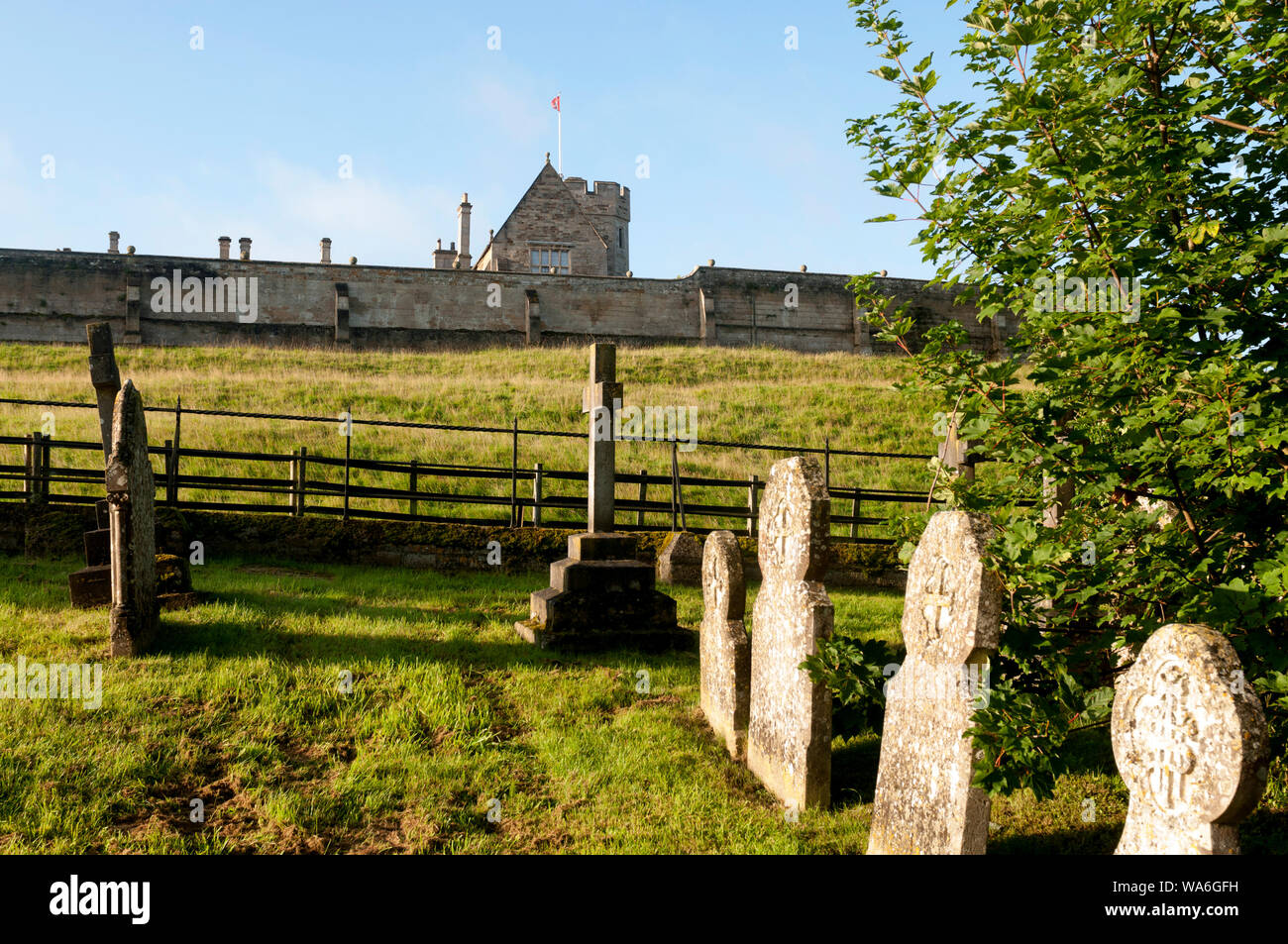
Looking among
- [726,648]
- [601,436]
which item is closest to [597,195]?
[601,436]

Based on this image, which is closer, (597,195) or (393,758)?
(393,758)

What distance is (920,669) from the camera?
3779mm

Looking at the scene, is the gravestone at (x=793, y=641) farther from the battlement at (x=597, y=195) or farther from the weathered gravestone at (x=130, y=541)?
the battlement at (x=597, y=195)

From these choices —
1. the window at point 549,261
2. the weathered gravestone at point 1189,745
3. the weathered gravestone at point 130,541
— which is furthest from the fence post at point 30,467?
the window at point 549,261

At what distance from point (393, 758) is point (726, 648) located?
235 centimetres

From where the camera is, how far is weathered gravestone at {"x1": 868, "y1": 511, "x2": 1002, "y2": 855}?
347 cm

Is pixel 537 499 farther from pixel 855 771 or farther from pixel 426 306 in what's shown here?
pixel 426 306

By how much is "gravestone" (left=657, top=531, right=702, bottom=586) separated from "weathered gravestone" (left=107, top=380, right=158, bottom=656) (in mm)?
6518

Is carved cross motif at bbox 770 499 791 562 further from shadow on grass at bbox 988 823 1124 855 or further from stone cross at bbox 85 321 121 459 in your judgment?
stone cross at bbox 85 321 121 459

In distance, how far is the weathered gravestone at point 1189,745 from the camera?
244 centimetres

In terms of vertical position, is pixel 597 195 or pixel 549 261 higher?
pixel 597 195

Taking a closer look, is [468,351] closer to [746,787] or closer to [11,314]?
[11,314]

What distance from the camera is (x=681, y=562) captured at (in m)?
12.0

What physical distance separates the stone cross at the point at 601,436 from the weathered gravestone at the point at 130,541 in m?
4.23
